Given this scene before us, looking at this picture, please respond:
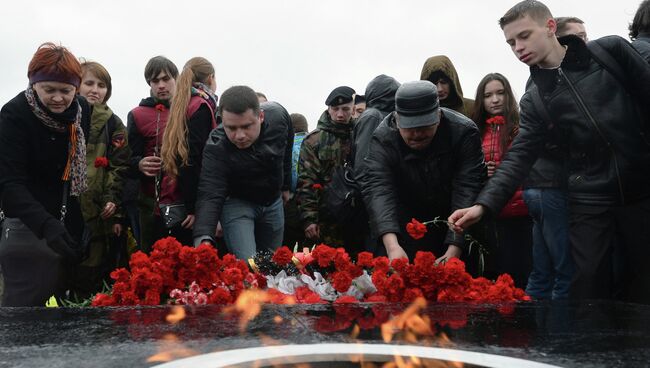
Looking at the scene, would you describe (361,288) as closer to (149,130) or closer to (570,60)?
(570,60)

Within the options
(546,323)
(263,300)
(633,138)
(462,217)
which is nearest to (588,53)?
(633,138)

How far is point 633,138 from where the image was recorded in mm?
3562

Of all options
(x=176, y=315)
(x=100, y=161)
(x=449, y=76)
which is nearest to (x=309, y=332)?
(x=176, y=315)

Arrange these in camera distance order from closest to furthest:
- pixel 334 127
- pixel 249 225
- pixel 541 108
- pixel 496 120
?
pixel 541 108, pixel 496 120, pixel 249 225, pixel 334 127

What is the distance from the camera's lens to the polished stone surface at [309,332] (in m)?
2.15

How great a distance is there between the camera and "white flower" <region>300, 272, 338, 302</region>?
3883mm

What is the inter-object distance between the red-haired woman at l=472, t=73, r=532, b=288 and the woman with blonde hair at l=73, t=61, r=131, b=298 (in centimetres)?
273

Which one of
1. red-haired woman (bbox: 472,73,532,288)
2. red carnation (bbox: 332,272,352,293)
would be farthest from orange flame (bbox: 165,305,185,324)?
red-haired woman (bbox: 472,73,532,288)

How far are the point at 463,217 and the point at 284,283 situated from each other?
3.26 feet

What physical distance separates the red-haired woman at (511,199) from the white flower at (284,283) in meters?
1.52

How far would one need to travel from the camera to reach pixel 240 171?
5062mm

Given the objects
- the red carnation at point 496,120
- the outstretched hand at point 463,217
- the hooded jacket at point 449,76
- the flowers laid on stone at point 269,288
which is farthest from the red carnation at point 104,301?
the hooded jacket at point 449,76

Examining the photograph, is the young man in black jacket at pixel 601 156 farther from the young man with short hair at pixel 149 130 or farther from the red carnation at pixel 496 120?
the young man with short hair at pixel 149 130

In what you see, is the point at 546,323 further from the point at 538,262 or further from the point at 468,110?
the point at 468,110
